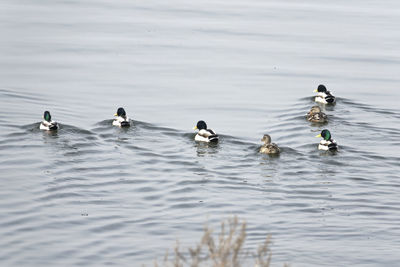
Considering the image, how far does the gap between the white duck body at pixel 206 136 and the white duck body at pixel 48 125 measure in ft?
14.2

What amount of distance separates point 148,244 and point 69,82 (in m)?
16.8

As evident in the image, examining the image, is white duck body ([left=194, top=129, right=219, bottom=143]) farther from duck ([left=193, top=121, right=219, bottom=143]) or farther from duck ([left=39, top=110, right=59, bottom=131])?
duck ([left=39, top=110, right=59, bottom=131])

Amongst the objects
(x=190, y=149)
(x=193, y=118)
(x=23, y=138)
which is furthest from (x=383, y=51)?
(x=23, y=138)

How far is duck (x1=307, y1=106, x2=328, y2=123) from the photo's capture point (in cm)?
2638

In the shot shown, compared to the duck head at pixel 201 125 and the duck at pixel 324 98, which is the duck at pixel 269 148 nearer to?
the duck head at pixel 201 125

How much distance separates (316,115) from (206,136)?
470 cm

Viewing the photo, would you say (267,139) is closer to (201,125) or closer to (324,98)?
(201,125)

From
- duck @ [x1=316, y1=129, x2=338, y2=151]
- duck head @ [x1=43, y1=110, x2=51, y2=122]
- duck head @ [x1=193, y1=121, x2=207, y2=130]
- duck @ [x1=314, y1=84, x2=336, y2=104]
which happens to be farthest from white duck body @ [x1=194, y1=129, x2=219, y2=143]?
duck @ [x1=314, y1=84, x2=336, y2=104]

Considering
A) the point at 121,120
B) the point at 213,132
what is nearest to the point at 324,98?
the point at 213,132

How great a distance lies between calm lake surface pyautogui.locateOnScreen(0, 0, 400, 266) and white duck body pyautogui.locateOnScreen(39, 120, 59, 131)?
0.19 m

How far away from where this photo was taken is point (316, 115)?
26375mm

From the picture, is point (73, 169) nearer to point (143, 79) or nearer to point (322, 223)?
point (322, 223)

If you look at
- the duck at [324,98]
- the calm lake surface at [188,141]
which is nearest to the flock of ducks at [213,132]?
the calm lake surface at [188,141]

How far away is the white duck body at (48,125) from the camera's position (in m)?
24.0
